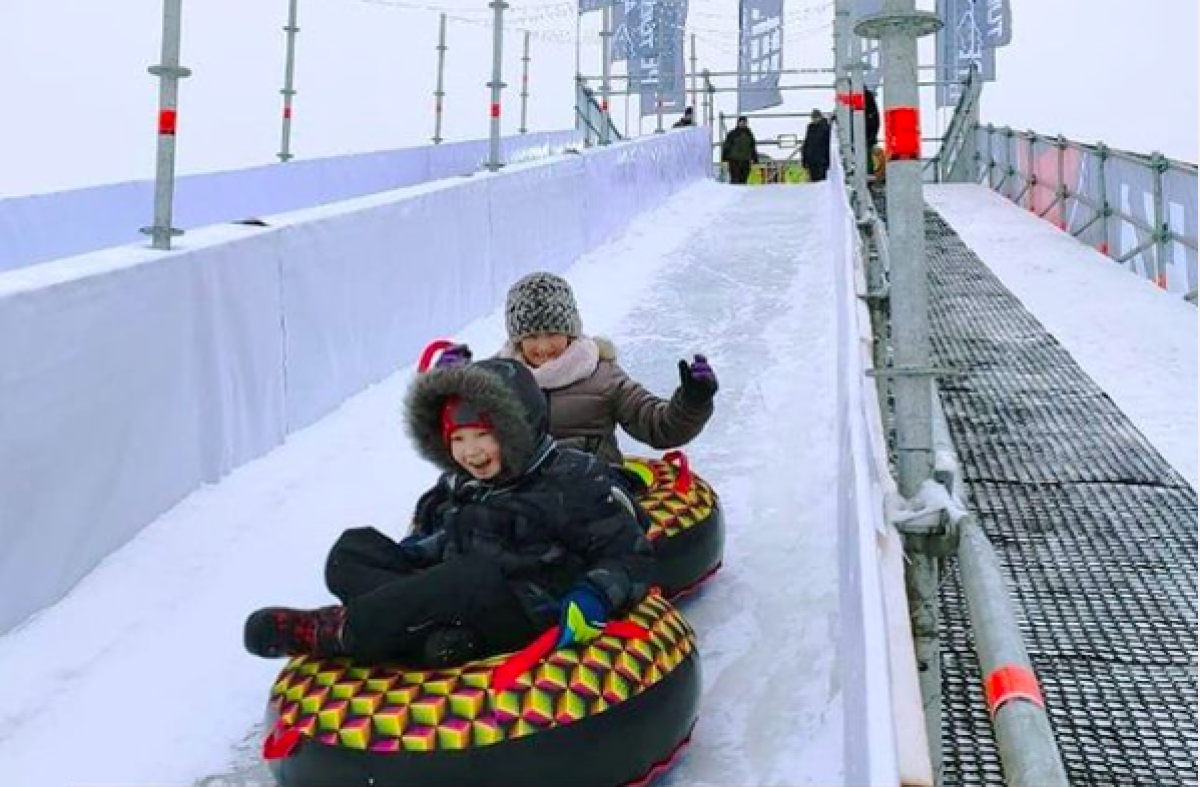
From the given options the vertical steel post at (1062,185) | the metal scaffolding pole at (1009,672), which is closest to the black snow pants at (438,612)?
the metal scaffolding pole at (1009,672)

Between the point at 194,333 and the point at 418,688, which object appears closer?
the point at 418,688

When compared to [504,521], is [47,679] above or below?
below

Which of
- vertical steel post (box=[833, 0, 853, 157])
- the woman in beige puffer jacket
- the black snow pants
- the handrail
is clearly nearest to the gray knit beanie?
the woman in beige puffer jacket

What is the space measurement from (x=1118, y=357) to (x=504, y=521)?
6573 millimetres

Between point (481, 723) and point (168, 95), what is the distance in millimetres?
3240

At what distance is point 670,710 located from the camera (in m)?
2.46

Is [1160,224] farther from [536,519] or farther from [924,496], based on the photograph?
[536,519]

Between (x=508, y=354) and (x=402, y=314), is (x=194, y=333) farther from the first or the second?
(x=402, y=314)

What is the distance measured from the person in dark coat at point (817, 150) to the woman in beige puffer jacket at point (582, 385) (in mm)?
14951

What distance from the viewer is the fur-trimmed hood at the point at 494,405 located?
8.32 feet

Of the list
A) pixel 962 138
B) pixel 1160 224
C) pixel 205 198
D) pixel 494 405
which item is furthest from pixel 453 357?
pixel 962 138

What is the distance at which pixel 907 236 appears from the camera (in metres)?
3.02

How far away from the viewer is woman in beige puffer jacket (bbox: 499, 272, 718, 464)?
137 inches

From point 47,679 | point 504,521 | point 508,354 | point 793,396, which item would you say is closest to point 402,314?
point 793,396
